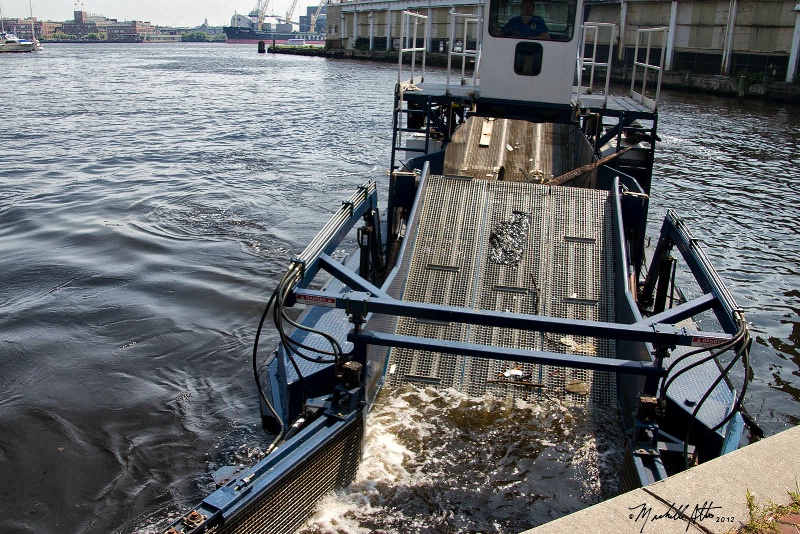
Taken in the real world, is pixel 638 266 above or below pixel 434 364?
above

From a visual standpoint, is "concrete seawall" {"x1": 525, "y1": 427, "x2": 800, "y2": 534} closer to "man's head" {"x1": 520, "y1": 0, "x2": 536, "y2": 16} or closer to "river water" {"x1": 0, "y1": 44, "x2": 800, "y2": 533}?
"river water" {"x1": 0, "y1": 44, "x2": 800, "y2": 533}

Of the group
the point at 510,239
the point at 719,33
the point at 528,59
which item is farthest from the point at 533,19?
the point at 719,33

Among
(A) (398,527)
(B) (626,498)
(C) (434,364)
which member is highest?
(B) (626,498)

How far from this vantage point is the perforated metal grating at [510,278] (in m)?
6.35

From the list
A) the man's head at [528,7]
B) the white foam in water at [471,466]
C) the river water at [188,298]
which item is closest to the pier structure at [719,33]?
the river water at [188,298]

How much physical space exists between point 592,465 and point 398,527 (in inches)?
66.4

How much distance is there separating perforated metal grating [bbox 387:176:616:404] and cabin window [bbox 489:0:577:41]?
13.9ft

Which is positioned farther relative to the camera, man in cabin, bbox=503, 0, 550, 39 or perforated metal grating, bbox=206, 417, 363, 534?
man in cabin, bbox=503, 0, 550, 39

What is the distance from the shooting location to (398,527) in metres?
5.02

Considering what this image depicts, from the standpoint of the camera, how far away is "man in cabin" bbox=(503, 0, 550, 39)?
1113 cm

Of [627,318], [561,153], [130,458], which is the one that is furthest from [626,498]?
[561,153]

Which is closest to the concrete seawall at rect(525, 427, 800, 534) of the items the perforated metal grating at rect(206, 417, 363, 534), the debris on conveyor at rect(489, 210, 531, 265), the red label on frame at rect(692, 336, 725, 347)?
the red label on frame at rect(692, 336, 725, 347)

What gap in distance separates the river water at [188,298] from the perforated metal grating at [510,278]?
33cm

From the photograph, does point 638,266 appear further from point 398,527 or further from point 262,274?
point 262,274
